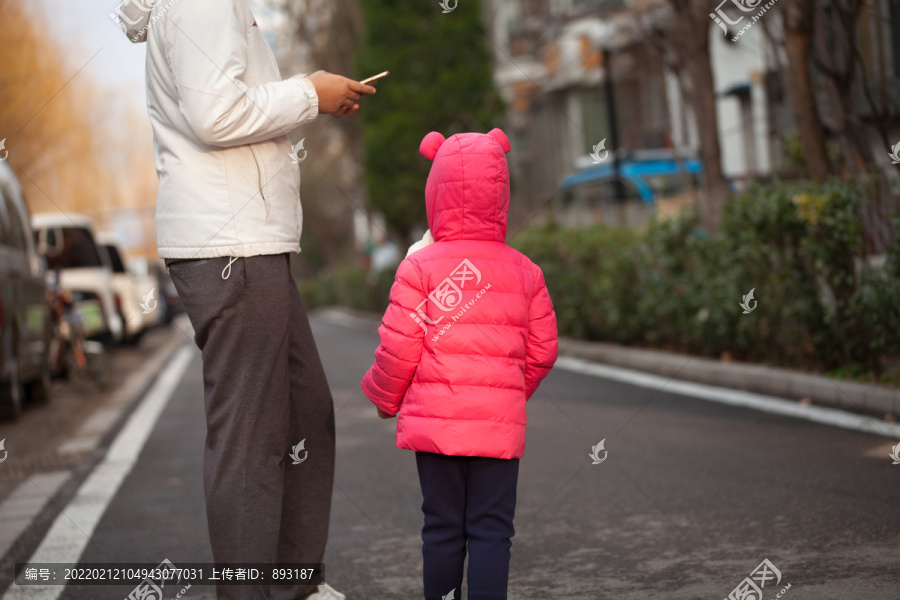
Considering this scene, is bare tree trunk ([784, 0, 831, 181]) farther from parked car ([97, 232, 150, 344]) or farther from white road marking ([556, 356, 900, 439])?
parked car ([97, 232, 150, 344])

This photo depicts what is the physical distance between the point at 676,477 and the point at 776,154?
13.5 metres

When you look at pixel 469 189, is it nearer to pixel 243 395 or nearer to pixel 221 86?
pixel 221 86

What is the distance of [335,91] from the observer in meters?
3.06

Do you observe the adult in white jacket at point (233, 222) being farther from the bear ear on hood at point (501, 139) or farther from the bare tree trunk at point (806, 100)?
the bare tree trunk at point (806, 100)

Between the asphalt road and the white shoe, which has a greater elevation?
the white shoe

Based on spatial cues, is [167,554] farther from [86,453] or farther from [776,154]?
[776,154]

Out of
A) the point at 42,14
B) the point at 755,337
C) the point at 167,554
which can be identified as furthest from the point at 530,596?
the point at 42,14

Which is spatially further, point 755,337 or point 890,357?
point 755,337

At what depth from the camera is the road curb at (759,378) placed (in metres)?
6.72

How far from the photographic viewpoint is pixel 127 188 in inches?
1594

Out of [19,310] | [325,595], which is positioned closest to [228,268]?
[325,595]

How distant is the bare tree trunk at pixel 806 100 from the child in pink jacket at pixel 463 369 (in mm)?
6883

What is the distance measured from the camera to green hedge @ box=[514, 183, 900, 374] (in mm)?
7121

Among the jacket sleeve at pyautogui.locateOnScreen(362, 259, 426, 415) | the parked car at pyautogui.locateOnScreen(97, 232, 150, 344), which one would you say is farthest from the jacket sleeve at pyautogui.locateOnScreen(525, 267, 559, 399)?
the parked car at pyautogui.locateOnScreen(97, 232, 150, 344)
